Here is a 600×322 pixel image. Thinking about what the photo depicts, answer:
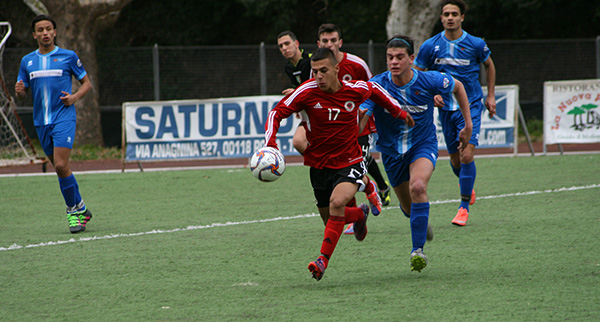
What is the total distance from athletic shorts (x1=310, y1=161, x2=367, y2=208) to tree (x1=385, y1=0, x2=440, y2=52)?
44.7 feet

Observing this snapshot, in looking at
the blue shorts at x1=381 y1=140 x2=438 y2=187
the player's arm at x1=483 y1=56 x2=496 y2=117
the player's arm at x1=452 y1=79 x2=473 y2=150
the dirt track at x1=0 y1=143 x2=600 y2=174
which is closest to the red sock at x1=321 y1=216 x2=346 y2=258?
the blue shorts at x1=381 y1=140 x2=438 y2=187

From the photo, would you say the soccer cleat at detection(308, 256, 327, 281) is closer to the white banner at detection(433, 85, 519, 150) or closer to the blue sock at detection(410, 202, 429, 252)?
the blue sock at detection(410, 202, 429, 252)

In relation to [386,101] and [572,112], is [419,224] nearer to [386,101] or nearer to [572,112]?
[386,101]

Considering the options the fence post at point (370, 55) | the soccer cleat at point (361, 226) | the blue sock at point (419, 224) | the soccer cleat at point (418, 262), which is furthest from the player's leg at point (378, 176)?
the fence post at point (370, 55)

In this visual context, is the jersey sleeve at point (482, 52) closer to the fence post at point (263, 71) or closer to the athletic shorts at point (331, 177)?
the athletic shorts at point (331, 177)

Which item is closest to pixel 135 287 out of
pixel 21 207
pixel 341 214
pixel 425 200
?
pixel 341 214

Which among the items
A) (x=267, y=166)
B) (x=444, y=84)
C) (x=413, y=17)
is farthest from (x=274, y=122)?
(x=413, y=17)

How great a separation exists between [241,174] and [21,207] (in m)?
4.30

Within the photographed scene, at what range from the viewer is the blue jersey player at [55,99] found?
7.95 m

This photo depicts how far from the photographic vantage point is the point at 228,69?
19906 mm

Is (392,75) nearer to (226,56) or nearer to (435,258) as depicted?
(435,258)

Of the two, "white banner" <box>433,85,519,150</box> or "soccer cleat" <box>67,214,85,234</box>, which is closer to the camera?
"soccer cleat" <box>67,214,85,234</box>

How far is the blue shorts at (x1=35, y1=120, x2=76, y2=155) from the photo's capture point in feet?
26.0

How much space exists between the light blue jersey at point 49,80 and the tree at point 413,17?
39.3 feet
